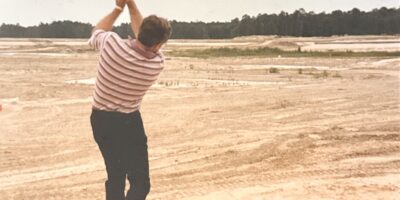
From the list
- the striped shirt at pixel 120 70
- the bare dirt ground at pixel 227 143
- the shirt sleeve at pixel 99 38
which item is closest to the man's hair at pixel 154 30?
the striped shirt at pixel 120 70

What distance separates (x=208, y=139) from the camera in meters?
9.93

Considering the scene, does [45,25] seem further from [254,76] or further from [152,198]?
[152,198]

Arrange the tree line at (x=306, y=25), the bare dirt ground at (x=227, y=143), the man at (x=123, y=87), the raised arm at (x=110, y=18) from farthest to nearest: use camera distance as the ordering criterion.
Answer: the tree line at (x=306, y=25) < the bare dirt ground at (x=227, y=143) < the raised arm at (x=110, y=18) < the man at (x=123, y=87)

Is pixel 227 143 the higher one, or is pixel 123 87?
pixel 123 87

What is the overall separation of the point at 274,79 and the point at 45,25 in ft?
319

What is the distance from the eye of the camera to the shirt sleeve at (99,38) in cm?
362

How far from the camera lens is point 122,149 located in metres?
3.70

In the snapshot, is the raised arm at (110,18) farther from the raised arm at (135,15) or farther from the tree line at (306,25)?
the tree line at (306,25)

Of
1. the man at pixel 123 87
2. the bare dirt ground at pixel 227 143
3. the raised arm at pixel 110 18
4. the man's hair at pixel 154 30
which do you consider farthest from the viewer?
the bare dirt ground at pixel 227 143

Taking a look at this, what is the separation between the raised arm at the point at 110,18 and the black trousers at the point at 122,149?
54 centimetres

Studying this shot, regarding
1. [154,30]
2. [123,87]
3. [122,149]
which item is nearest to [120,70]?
[123,87]

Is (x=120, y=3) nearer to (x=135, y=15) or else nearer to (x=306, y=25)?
(x=135, y=15)

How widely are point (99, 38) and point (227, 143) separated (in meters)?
6.07

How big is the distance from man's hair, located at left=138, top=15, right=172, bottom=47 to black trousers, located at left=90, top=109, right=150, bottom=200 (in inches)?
20.1
